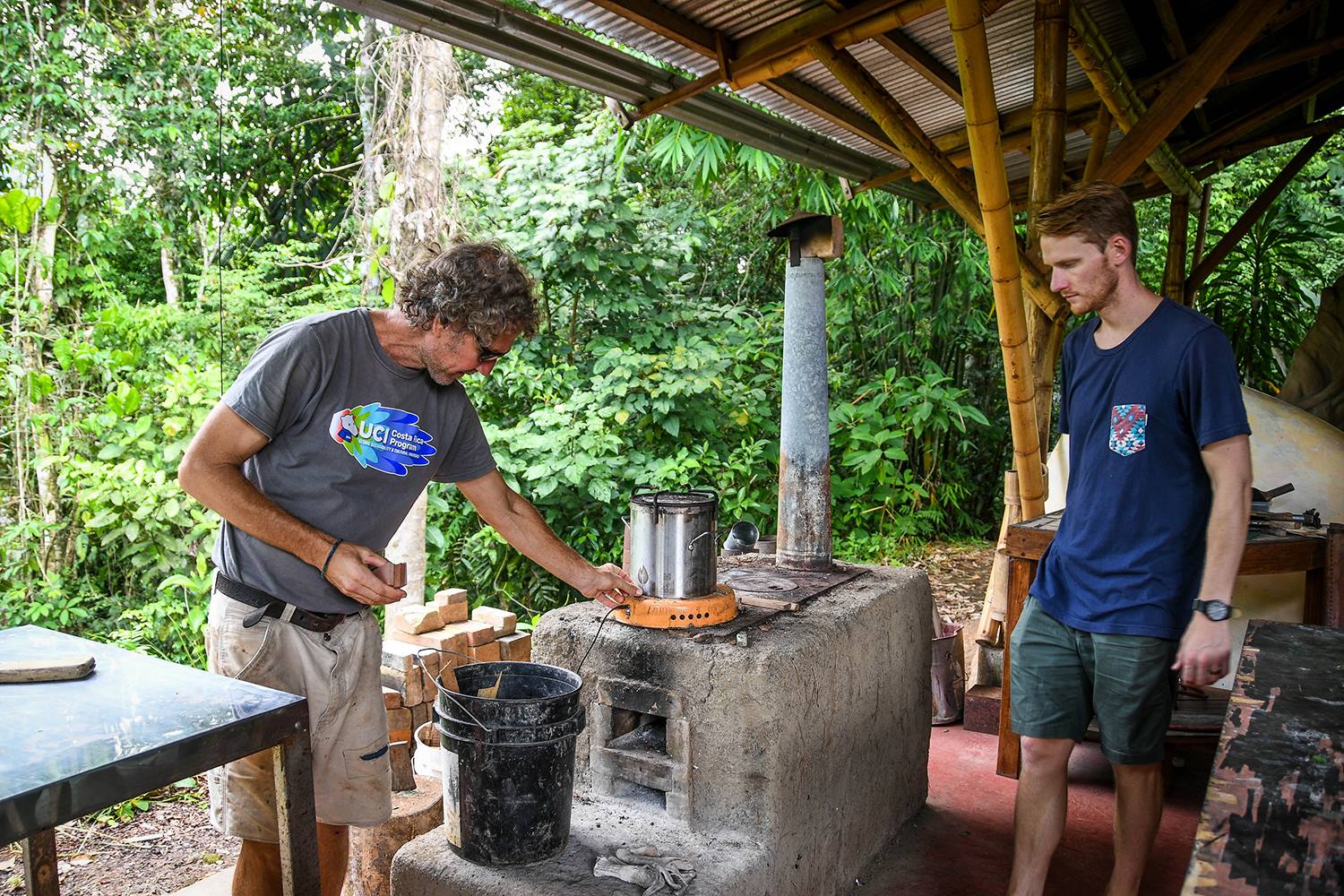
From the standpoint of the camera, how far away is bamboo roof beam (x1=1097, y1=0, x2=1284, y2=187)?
3561mm

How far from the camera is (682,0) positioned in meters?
3.36

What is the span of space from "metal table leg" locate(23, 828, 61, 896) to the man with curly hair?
0.36 metres

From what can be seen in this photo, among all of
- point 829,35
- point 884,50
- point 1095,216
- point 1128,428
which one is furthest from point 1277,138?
point 1128,428

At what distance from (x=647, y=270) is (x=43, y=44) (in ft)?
13.4

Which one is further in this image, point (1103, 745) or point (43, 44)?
point (43, 44)

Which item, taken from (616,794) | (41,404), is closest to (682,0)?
(616,794)

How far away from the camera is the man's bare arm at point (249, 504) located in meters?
2.18

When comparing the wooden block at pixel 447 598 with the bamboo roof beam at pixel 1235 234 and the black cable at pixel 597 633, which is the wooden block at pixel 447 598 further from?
the bamboo roof beam at pixel 1235 234

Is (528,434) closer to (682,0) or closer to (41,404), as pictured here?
(41,404)

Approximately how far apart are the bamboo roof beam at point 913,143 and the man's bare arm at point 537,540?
203 centimetres

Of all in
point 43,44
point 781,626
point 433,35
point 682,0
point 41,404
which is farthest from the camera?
point 43,44

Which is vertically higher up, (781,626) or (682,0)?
(682,0)

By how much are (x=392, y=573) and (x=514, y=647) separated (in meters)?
1.80

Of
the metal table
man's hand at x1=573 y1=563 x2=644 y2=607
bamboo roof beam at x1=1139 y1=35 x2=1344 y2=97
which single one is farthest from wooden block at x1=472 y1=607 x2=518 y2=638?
bamboo roof beam at x1=1139 y1=35 x2=1344 y2=97
